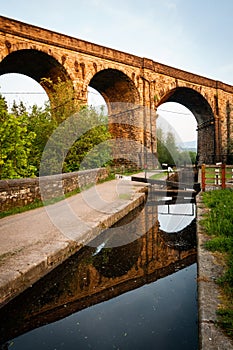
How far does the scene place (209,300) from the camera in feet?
6.92

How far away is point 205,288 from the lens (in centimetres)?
233

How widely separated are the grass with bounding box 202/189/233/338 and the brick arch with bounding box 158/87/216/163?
20529mm

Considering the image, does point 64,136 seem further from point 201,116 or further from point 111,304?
point 201,116

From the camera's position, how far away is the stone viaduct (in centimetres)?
1495

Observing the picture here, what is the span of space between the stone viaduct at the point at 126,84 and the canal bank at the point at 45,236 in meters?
7.79

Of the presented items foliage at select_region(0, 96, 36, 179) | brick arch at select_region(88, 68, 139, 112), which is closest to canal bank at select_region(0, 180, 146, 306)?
foliage at select_region(0, 96, 36, 179)

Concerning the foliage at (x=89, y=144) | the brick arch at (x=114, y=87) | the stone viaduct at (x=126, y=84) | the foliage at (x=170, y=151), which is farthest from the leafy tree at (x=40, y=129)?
the foliage at (x=170, y=151)

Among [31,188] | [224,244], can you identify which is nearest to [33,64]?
[31,188]

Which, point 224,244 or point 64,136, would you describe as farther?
point 64,136

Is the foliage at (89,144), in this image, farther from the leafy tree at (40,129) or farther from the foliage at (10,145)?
the foliage at (10,145)

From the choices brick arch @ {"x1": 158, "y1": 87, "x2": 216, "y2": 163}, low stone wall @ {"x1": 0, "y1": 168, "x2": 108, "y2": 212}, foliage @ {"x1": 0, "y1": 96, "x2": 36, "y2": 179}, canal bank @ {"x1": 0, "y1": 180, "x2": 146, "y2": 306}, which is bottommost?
canal bank @ {"x1": 0, "y1": 180, "x2": 146, "y2": 306}

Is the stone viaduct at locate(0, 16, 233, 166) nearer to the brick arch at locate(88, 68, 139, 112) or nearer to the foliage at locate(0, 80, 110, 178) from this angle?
the brick arch at locate(88, 68, 139, 112)

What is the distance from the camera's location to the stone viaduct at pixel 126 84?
14953mm

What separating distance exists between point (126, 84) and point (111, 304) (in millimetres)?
19121
